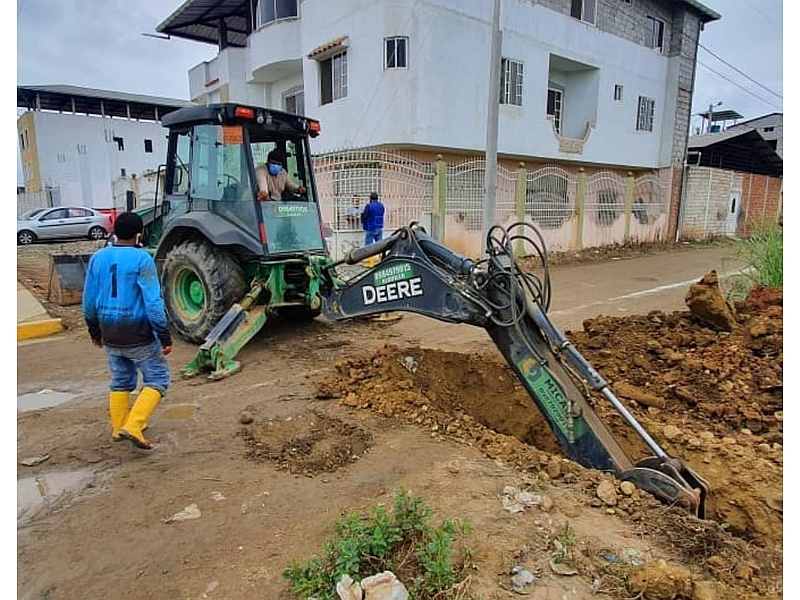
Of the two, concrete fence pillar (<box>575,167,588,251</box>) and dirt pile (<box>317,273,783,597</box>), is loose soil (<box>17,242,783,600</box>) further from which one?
concrete fence pillar (<box>575,167,588,251</box>)

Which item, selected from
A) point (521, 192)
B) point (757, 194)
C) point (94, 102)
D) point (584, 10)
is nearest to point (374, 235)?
point (521, 192)

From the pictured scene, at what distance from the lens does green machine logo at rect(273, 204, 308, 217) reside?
18.1ft

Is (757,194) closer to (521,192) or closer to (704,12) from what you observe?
(704,12)

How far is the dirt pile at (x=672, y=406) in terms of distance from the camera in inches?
105

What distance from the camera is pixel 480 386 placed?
4.81 meters

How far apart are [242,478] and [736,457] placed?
321 cm

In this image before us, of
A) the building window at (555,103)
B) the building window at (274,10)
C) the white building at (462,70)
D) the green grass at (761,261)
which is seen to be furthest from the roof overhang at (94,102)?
the green grass at (761,261)

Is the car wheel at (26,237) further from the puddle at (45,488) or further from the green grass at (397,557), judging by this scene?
the green grass at (397,557)

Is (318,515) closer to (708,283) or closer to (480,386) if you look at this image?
(480,386)

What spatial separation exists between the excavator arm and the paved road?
2.45 m

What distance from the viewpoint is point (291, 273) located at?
5602mm

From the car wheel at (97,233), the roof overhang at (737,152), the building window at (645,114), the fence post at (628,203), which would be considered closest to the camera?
the fence post at (628,203)

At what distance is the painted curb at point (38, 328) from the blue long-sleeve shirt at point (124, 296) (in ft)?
13.6

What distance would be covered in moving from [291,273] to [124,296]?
224 cm
